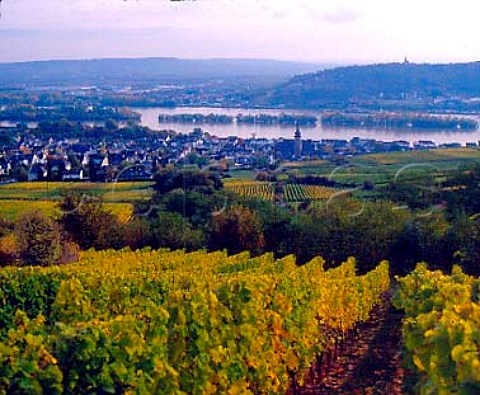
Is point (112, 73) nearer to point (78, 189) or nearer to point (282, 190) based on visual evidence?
point (78, 189)

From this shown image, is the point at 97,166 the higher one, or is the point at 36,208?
the point at 36,208

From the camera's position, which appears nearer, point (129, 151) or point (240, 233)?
point (240, 233)

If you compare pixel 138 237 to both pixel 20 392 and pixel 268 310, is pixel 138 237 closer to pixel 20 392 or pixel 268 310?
pixel 268 310

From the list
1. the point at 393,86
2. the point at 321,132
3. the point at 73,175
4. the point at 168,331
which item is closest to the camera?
the point at 168,331

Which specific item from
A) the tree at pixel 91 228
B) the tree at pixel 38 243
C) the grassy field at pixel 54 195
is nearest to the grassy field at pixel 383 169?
the grassy field at pixel 54 195

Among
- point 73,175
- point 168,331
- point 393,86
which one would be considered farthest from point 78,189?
point 393,86

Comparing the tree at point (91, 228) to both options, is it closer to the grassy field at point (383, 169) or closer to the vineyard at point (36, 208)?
the vineyard at point (36, 208)
